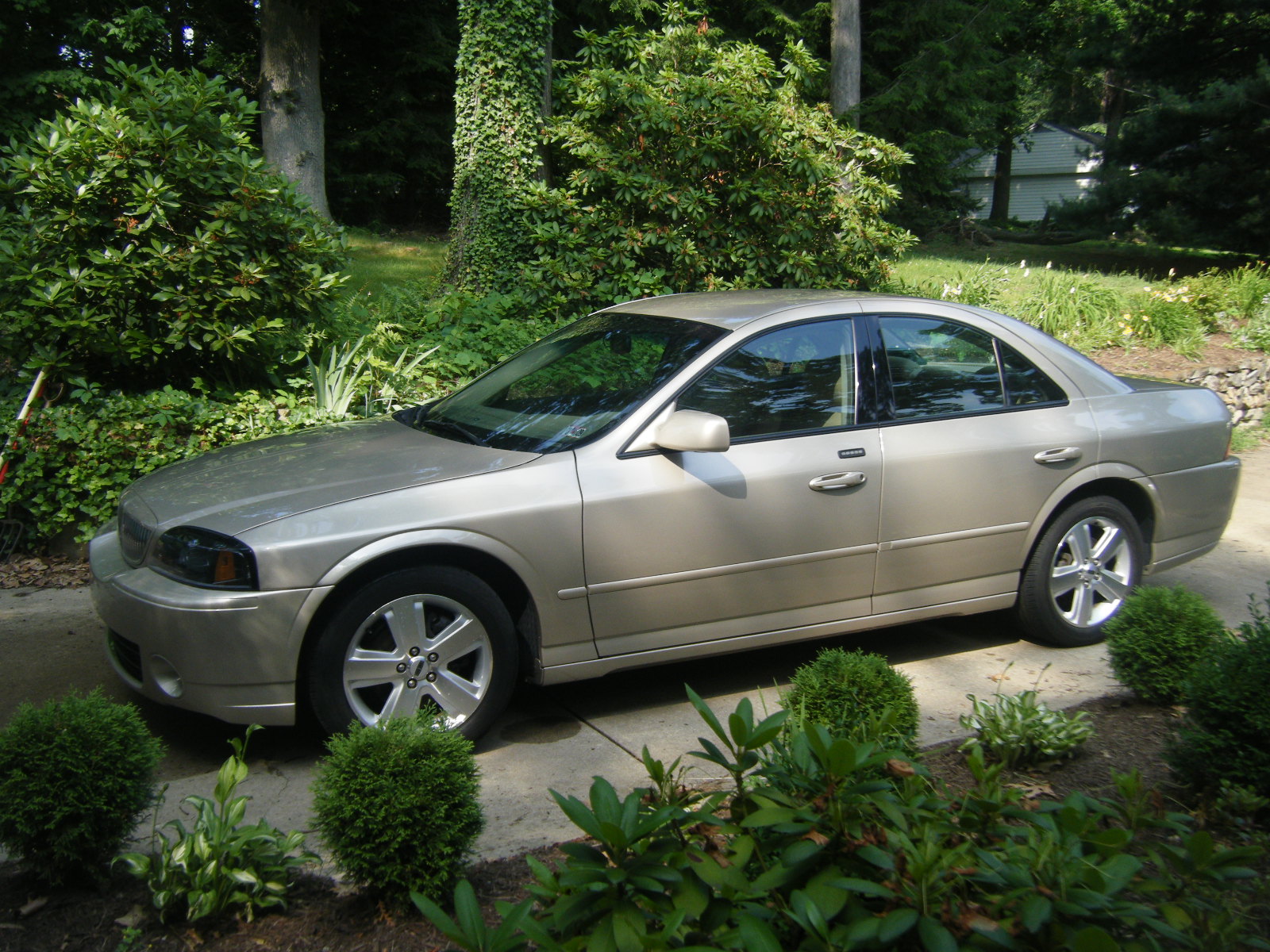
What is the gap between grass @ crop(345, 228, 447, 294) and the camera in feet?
44.6

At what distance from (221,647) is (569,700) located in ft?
5.02

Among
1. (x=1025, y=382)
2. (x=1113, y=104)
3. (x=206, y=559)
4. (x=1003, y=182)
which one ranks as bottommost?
(x=206, y=559)

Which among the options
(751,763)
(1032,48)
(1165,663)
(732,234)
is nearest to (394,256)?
(732,234)

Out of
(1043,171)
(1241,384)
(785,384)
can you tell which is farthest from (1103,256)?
(1043,171)

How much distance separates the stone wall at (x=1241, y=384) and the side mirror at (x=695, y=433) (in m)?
8.31

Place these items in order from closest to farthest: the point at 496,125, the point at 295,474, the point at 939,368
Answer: the point at 295,474
the point at 939,368
the point at 496,125

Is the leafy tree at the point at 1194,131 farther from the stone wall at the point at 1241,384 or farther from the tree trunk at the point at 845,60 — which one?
the stone wall at the point at 1241,384

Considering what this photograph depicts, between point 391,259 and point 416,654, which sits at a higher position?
point 391,259

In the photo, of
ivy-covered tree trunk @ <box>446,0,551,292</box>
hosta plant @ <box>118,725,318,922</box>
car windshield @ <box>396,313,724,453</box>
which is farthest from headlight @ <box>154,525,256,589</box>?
ivy-covered tree trunk @ <box>446,0,551,292</box>

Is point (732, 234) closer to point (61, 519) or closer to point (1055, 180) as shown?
point (61, 519)

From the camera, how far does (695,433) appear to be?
390 cm

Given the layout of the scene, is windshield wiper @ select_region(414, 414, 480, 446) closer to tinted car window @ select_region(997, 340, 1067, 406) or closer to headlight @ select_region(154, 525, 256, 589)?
headlight @ select_region(154, 525, 256, 589)

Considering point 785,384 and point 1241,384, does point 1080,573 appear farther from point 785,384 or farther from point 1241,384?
point 1241,384

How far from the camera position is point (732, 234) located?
8.80 metres
